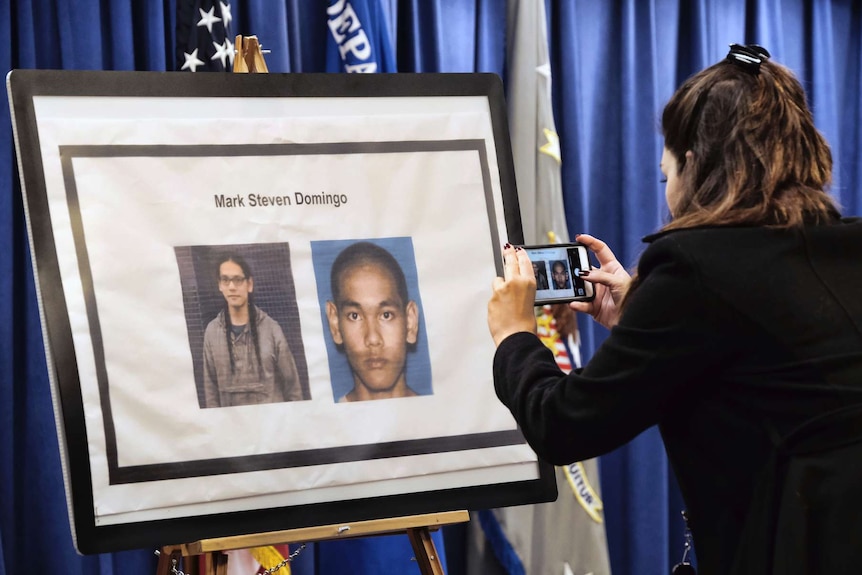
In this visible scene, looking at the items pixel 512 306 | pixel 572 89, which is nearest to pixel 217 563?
pixel 512 306

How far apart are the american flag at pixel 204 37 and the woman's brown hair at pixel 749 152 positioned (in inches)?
53.1

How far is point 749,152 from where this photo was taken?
3.80 feet

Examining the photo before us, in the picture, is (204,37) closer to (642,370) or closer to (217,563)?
(217,563)

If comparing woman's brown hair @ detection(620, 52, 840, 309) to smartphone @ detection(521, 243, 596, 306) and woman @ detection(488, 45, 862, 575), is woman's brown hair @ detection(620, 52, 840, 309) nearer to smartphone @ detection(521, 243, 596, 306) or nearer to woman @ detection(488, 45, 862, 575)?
woman @ detection(488, 45, 862, 575)

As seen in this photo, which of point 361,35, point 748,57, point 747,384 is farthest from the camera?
point 361,35

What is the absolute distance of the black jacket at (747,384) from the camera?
105 centimetres

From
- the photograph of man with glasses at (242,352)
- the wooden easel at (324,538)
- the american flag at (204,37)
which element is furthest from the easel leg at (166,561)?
the american flag at (204,37)

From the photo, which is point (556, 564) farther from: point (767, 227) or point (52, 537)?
point (767, 227)

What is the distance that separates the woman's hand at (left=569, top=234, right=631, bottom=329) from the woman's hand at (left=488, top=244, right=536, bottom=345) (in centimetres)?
26

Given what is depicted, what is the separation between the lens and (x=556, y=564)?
2680mm

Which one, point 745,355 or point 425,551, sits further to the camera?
point 425,551

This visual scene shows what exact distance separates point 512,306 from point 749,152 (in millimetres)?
373

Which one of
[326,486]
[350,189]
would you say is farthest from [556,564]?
[350,189]

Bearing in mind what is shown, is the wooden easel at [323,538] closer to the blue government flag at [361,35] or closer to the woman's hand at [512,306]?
the woman's hand at [512,306]
